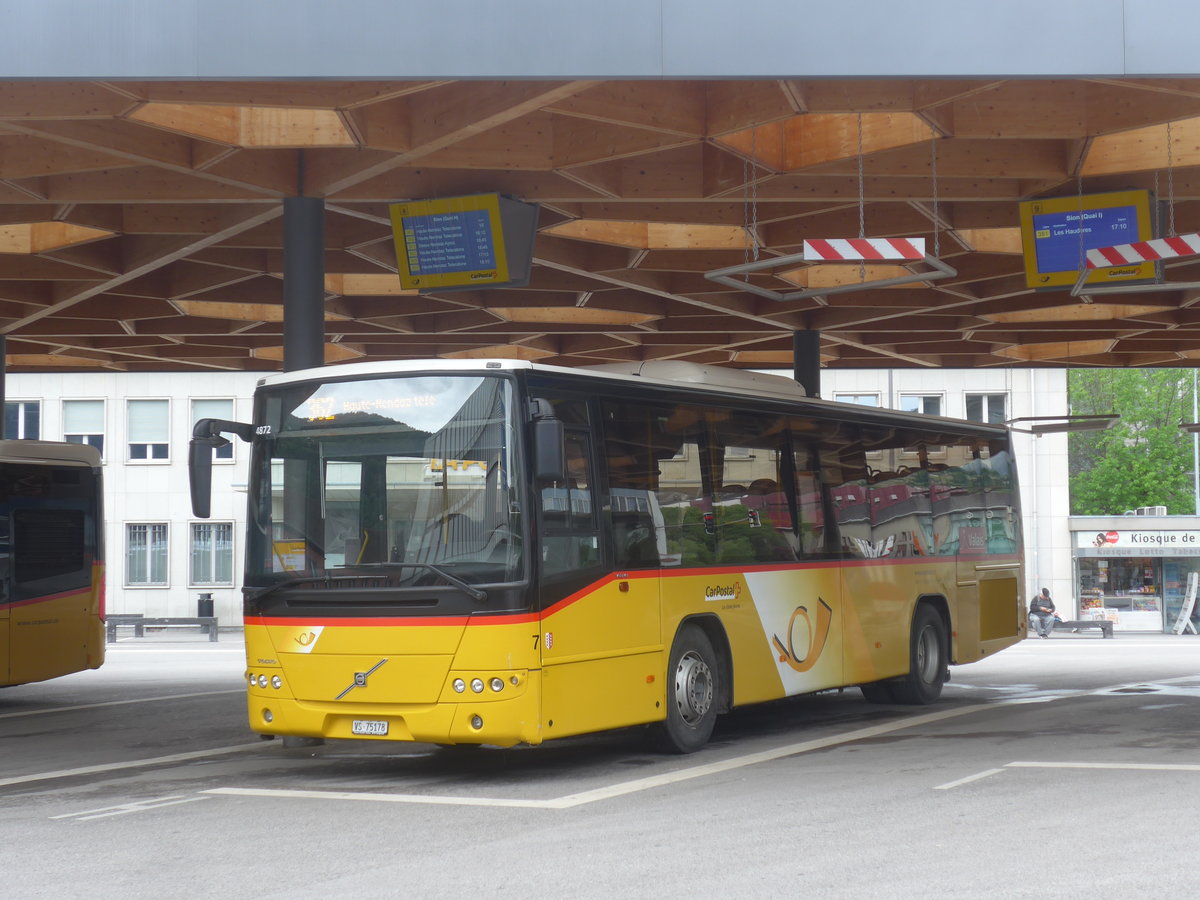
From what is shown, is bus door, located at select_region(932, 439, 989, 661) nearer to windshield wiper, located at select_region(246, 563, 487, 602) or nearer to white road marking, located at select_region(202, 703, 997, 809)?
white road marking, located at select_region(202, 703, 997, 809)

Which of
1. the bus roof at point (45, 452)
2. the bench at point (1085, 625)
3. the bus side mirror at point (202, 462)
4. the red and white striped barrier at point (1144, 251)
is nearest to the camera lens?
the bus side mirror at point (202, 462)

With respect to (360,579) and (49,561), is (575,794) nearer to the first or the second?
(360,579)

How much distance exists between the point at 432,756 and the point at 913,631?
594cm

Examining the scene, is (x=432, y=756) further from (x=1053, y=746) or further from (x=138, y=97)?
(x=138, y=97)

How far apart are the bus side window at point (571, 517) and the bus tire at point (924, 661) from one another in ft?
20.1

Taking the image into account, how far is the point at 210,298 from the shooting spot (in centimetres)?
2322

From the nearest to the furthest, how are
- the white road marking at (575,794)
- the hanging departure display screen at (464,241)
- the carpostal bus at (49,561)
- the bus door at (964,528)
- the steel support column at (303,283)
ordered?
the white road marking at (575,794) < the steel support column at (303,283) < the hanging departure display screen at (464,241) < the bus door at (964,528) < the carpostal bus at (49,561)

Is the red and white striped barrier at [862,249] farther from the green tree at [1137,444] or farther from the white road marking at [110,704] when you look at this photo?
the green tree at [1137,444]

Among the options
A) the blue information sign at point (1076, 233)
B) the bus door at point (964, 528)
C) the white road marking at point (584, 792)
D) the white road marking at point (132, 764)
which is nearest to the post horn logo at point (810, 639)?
the white road marking at point (584, 792)

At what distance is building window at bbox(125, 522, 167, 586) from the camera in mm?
49156

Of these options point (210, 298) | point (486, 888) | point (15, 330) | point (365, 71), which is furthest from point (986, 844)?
point (15, 330)

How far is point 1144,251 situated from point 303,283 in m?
8.44

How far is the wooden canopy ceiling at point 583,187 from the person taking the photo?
1320 centimetres

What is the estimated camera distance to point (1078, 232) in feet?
53.1
